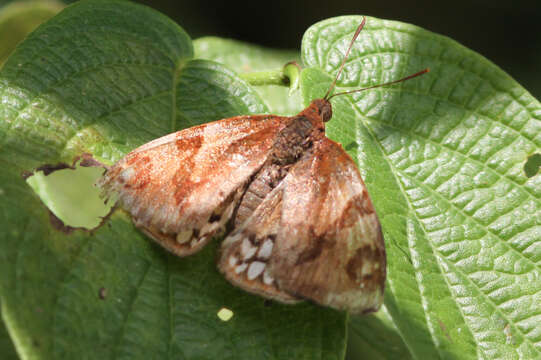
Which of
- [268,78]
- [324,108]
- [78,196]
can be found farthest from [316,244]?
[78,196]

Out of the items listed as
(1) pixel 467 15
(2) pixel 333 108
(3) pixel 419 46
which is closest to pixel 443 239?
(2) pixel 333 108

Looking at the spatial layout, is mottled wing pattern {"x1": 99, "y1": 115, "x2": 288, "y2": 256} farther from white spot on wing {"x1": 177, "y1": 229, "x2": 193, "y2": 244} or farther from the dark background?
the dark background

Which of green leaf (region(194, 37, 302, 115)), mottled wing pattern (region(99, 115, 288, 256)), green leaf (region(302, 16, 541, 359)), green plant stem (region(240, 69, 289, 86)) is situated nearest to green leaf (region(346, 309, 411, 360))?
green leaf (region(302, 16, 541, 359))

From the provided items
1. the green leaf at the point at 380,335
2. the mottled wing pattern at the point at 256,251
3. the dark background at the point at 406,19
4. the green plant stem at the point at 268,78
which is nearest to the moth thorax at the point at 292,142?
the mottled wing pattern at the point at 256,251

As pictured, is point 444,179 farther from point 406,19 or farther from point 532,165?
point 406,19

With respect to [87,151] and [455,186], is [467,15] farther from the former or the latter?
[87,151]

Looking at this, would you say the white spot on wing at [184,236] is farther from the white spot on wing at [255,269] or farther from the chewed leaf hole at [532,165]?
the chewed leaf hole at [532,165]
